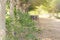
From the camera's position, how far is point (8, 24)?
9781 mm

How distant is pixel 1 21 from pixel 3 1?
54 centimetres

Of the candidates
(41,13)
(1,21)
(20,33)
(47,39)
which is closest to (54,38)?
(47,39)

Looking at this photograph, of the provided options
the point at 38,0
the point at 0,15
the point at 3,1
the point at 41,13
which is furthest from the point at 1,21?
the point at 41,13

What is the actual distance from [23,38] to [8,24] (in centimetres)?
106

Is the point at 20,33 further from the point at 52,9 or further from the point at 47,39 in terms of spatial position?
the point at 52,9

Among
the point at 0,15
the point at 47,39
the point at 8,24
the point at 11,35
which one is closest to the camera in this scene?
the point at 0,15

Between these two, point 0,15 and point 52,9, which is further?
point 52,9

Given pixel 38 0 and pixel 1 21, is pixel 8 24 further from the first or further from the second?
pixel 38 0

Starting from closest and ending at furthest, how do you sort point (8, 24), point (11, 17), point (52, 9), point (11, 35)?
point (11, 35), point (8, 24), point (11, 17), point (52, 9)

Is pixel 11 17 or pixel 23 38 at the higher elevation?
pixel 11 17

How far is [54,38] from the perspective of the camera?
40.6 ft

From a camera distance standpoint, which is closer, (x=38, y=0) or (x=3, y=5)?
(x=3, y=5)

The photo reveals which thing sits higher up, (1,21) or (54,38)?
(1,21)

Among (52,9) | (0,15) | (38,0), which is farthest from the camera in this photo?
(52,9)
